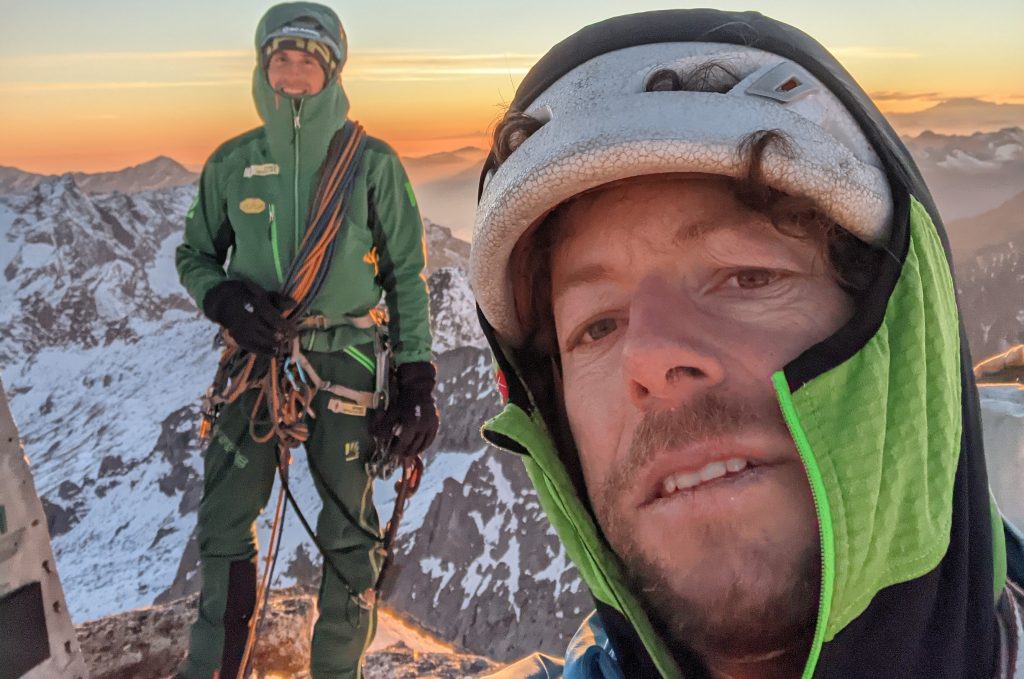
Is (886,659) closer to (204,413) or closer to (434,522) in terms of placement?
(204,413)

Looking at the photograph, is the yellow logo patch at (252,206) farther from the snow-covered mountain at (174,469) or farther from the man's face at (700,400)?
the snow-covered mountain at (174,469)

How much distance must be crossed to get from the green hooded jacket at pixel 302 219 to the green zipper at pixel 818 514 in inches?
97.7

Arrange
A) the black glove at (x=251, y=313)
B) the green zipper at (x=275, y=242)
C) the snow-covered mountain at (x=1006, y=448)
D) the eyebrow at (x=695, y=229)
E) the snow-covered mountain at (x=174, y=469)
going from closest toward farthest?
the eyebrow at (x=695, y=229), the snow-covered mountain at (x=1006, y=448), the black glove at (x=251, y=313), the green zipper at (x=275, y=242), the snow-covered mountain at (x=174, y=469)

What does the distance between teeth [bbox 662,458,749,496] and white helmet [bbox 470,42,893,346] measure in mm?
451

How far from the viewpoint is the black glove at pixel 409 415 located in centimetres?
357

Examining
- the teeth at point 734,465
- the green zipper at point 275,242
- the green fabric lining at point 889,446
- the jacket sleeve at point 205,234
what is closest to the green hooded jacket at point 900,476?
the green fabric lining at point 889,446

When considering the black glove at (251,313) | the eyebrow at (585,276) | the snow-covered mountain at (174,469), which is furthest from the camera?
the snow-covered mountain at (174,469)

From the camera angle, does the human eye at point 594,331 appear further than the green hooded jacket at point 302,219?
No

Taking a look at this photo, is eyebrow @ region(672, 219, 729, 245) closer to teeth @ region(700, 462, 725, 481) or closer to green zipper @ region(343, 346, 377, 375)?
teeth @ region(700, 462, 725, 481)

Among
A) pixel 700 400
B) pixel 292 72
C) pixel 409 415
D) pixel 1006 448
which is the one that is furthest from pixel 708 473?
pixel 292 72

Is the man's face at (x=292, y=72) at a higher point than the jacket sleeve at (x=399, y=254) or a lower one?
higher

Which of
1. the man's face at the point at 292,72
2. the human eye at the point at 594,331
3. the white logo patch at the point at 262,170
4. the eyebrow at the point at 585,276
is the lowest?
the human eye at the point at 594,331

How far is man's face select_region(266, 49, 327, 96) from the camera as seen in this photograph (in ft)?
11.6

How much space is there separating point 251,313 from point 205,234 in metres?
0.49
